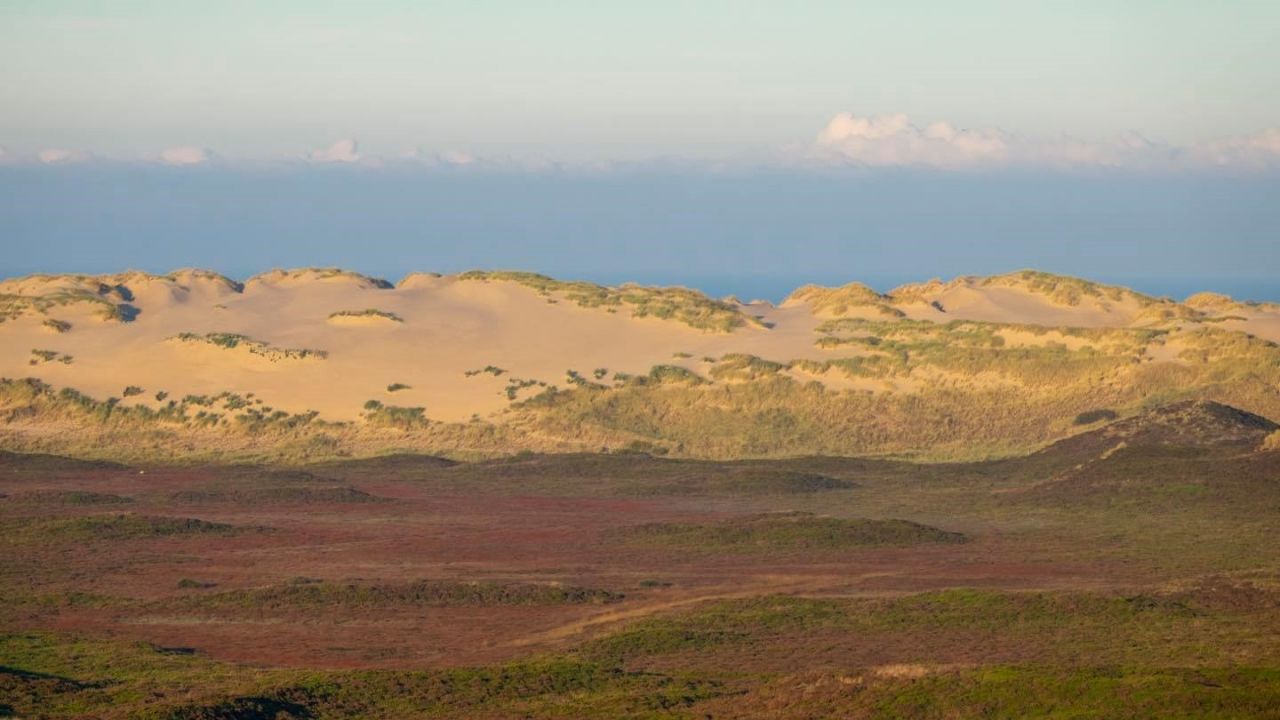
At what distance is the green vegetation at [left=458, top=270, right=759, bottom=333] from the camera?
9312cm

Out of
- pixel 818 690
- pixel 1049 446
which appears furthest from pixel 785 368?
pixel 818 690

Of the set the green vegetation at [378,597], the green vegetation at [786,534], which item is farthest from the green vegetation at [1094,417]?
the green vegetation at [378,597]

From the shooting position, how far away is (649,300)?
98.1 metres

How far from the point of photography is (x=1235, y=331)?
3255 inches

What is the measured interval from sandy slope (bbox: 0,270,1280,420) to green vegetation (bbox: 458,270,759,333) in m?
0.76

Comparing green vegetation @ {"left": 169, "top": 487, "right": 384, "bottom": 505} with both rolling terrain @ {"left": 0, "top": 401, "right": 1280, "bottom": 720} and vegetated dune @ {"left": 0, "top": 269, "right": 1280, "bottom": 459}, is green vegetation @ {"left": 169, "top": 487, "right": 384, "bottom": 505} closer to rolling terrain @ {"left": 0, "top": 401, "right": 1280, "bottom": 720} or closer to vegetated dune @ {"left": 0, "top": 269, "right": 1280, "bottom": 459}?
rolling terrain @ {"left": 0, "top": 401, "right": 1280, "bottom": 720}

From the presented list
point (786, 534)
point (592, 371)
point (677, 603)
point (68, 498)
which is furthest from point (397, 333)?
point (677, 603)

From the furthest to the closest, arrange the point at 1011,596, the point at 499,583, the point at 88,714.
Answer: the point at 499,583 < the point at 1011,596 < the point at 88,714

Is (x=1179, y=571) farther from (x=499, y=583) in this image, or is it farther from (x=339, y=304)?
(x=339, y=304)

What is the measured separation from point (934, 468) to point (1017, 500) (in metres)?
9.81

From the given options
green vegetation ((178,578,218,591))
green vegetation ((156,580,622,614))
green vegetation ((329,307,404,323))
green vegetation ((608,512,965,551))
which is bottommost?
green vegetation ((178,578,218,591))

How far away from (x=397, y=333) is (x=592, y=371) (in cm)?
1271

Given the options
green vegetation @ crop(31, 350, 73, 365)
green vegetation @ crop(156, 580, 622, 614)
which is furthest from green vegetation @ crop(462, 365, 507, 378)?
green vegetation @ crop(156, 580, 622, 614)

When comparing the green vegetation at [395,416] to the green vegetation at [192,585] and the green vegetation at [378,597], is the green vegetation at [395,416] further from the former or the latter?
the green vegetation at [378,597]
